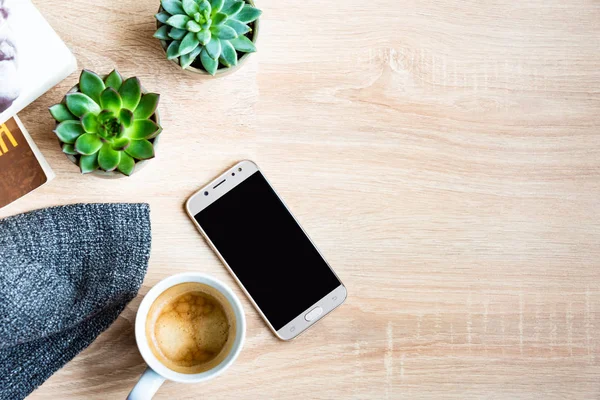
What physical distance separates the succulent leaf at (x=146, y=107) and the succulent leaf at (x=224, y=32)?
103 millimetres

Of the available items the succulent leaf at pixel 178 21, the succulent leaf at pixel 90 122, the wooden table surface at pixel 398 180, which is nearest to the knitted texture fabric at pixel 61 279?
the wooden table surface at pixel 398 180

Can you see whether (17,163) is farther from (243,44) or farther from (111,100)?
(243,44)

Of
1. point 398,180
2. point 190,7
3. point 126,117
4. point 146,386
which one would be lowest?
point 146,386

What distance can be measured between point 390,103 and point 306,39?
0.14 m

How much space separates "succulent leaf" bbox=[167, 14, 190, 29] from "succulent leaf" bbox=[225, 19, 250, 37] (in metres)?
0.05

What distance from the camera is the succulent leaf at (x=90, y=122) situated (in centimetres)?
74

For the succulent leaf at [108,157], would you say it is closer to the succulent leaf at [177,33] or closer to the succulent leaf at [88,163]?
the succulent leaf at [88,163]

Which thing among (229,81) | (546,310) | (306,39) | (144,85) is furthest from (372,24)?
(546,310)

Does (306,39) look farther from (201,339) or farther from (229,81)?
(201,339)

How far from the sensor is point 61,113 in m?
0.75

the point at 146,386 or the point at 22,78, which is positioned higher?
the point at 22,78

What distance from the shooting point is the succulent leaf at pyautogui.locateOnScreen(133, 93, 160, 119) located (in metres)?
0.76

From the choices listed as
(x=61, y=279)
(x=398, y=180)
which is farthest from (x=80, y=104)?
(x=398, y=180)

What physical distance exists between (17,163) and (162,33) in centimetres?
24
